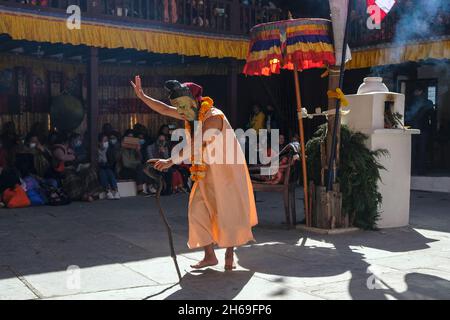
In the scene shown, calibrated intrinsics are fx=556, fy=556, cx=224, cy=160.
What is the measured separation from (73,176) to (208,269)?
5.47 m

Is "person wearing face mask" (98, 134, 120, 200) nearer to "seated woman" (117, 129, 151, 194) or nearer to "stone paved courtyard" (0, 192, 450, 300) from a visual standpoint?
"seated woman" (117, 129, 151, 194)

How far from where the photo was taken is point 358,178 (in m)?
7.11

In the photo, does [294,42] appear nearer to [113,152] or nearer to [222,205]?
[222,205]

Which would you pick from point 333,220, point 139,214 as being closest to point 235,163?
point 333,220

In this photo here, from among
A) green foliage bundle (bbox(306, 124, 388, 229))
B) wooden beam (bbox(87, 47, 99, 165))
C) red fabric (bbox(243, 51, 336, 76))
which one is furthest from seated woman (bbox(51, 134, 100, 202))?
green foliage bundle (bbox(306, 124, 388, 229))

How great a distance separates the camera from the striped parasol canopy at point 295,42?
6.89m

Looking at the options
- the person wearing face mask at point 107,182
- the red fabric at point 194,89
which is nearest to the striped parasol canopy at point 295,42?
the red fabric at point 194,89

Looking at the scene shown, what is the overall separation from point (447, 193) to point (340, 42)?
5.89 metres

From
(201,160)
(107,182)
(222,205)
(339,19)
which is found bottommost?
(107,182)

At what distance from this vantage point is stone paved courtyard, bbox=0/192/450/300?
14.7 ft

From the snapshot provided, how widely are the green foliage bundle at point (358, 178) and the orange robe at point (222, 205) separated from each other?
7.74 feet

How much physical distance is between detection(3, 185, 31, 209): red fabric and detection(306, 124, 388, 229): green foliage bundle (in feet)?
16.1

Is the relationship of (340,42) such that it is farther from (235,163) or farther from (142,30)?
(142,30)

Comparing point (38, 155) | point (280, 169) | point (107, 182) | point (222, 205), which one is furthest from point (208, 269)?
point (38, 155)
